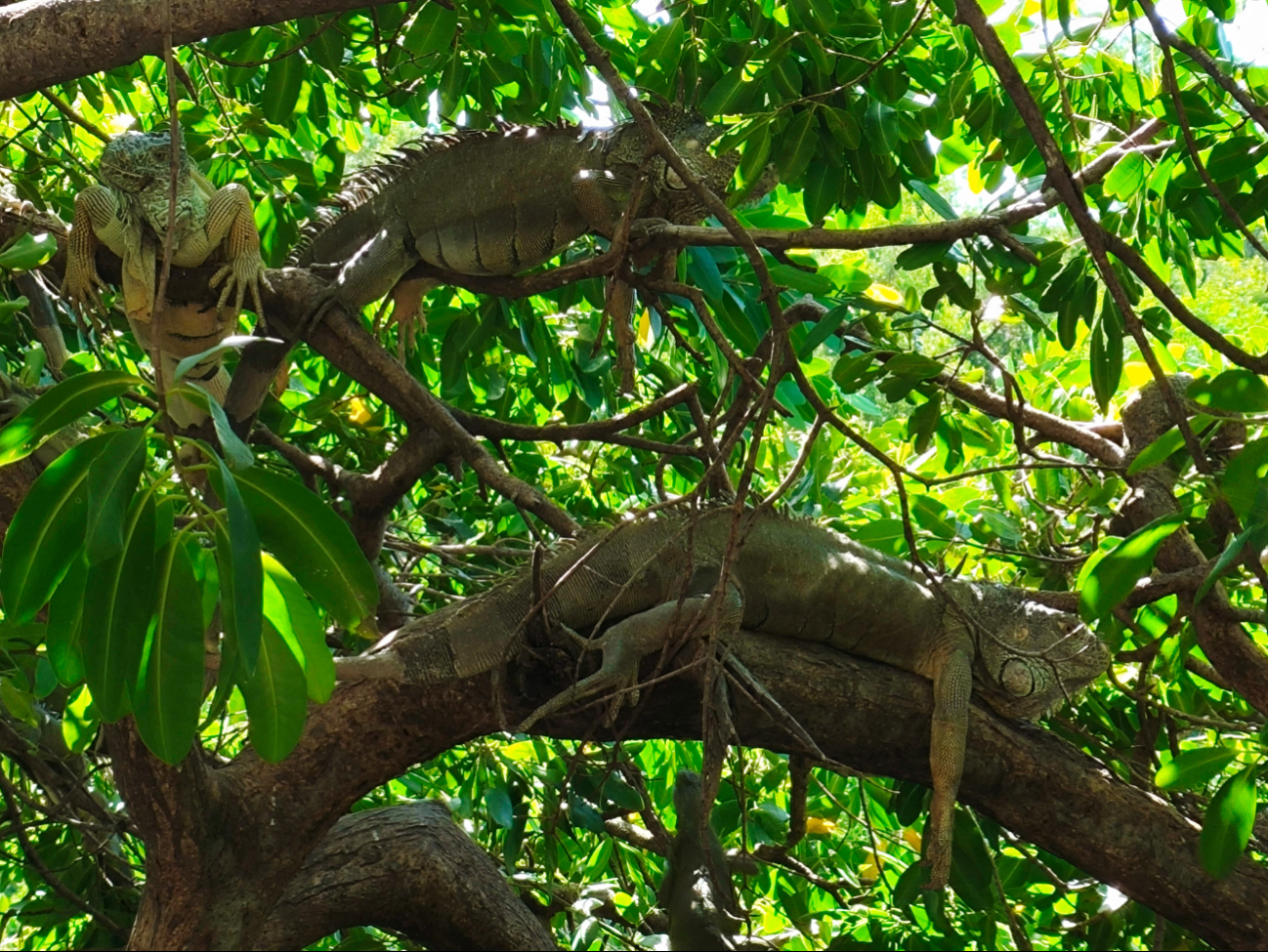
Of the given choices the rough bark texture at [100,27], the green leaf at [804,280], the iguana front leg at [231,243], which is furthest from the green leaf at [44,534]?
the green leaf at [804,280]

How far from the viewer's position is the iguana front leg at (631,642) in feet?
9.67

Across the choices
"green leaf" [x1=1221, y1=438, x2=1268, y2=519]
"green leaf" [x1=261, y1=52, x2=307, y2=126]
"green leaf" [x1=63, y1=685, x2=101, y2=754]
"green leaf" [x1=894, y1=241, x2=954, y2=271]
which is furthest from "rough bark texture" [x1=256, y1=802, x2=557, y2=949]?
"green leaf" [x1=1221, y1=438, x2=1268, y2=519]

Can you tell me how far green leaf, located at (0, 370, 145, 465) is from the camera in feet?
5.09

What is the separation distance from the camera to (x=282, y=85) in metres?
3.72

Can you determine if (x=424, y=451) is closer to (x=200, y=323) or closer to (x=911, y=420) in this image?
(x=200, y=323)

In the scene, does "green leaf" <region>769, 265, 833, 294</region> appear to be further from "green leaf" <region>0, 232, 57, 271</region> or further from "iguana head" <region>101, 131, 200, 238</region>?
"green leaf" <region>0, 232, 57, 271</region>

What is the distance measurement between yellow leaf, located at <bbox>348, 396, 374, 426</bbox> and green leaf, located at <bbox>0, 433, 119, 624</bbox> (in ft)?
11.3

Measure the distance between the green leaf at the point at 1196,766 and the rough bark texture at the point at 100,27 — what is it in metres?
2.22

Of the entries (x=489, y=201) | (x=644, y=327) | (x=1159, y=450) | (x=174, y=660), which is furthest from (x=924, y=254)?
(x=174, y=660)

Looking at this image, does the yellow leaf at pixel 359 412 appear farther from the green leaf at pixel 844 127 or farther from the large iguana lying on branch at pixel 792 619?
the green leaf at pixel 844 127

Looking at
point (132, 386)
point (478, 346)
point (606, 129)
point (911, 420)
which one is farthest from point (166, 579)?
point (606, 129)

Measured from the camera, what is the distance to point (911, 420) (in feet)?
11.1

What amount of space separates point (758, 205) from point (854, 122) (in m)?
2.13

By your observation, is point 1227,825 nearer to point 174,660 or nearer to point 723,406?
point 723,406
